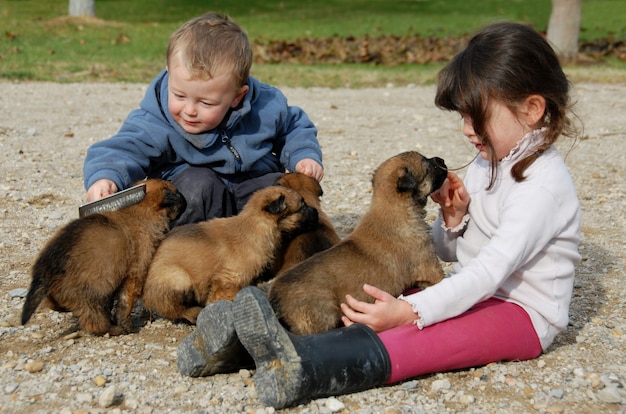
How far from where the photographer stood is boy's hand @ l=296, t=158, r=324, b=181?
549 cm

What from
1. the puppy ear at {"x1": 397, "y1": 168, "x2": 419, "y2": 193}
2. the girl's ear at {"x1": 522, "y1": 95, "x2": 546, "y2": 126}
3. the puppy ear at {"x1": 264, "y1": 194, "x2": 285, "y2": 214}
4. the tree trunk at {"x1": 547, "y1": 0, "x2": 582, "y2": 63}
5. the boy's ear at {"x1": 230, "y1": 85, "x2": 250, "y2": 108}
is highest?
the girl's ear at {"x1": 522, "y1": 95, "x2": 546, "y2": 126}

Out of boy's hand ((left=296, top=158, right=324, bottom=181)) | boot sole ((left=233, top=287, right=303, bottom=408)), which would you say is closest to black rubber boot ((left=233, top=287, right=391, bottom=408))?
boot sole ((left=233, top=287, right=303, bottom=408))

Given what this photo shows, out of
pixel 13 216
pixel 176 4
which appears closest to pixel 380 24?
pixel 176 4

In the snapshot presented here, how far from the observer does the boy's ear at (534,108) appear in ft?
13.2

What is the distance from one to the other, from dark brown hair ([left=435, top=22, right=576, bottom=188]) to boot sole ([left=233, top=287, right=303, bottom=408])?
1.53 metres

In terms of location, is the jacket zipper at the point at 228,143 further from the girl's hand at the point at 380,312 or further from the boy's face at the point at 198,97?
the girl's hand at the point at 380,312

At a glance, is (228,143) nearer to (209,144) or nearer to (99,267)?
(209,144)

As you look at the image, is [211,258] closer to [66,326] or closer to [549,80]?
[66,326]

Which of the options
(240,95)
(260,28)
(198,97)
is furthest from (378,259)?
(260,28)

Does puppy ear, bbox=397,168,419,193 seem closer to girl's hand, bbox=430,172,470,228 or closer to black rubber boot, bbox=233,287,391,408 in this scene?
girl's hand, bbox=430,172,470,228

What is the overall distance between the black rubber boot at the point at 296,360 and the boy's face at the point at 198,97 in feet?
6.01

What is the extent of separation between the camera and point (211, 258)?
4414mm

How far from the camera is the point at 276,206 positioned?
4.60 meters

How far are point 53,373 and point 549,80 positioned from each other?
114 inches
